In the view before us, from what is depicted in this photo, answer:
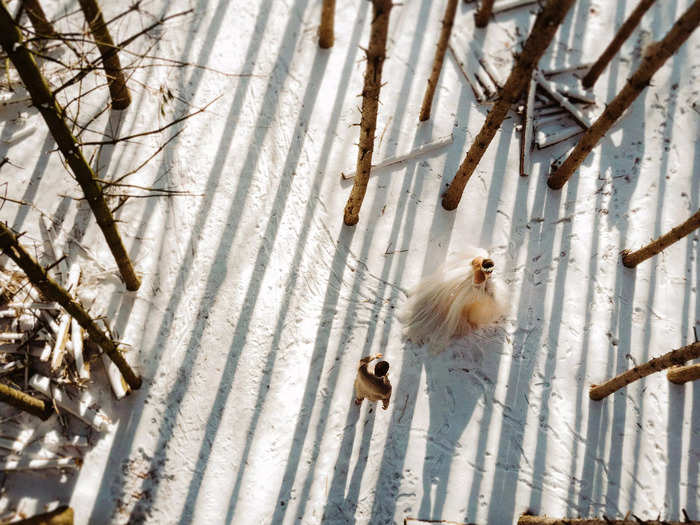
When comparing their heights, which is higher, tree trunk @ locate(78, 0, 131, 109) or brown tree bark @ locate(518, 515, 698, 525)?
tree trunk @ locate(78, 0, 131, 109)

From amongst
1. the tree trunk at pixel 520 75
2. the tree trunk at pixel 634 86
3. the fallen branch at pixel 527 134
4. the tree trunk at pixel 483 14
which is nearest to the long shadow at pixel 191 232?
the tree trunk at pixel 520 75

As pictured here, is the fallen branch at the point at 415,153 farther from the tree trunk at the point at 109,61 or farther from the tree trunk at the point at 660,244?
the tree trunk at the point at 109,61

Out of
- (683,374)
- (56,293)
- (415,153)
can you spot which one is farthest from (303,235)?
(683,374)

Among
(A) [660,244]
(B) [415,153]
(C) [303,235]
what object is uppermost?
(B) [415,153]

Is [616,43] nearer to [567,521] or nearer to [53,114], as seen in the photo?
[567,521]

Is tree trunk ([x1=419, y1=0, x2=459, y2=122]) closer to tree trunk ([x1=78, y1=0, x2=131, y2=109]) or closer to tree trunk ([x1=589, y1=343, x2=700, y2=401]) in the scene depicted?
tree trunk ([x1=78, y1=0, x2=131, y2=109])

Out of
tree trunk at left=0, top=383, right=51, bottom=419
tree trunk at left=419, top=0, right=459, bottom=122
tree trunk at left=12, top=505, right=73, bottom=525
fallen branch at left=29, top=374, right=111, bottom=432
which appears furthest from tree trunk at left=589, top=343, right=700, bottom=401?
tree trunk at left=0, top=383, right=51, bottom=419
